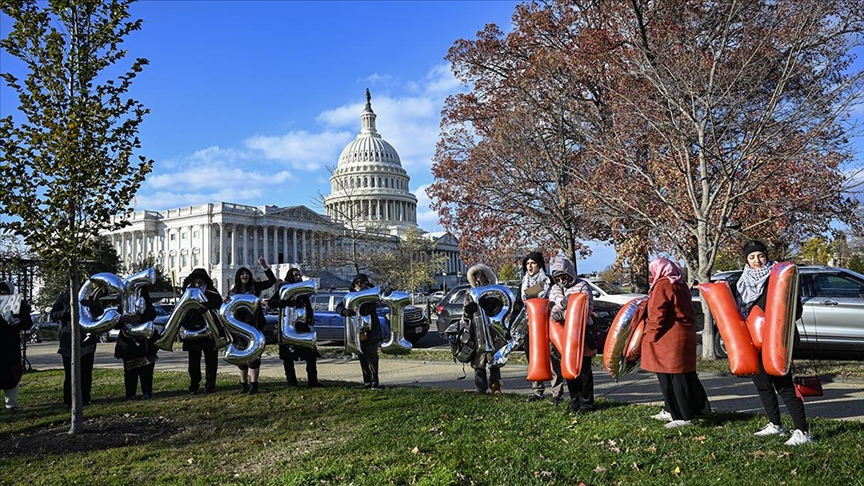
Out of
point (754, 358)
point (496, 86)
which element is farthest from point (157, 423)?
point (496, 86)

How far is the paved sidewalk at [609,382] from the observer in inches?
322

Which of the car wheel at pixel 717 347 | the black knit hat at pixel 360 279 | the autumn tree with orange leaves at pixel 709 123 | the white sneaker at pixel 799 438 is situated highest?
the autumn tree with orange leaves at pixel 709 123

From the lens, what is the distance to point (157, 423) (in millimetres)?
8461

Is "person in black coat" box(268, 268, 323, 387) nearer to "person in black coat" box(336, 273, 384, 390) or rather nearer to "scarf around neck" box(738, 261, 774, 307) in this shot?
"person in black coat" box(336, 273, 384, 390)

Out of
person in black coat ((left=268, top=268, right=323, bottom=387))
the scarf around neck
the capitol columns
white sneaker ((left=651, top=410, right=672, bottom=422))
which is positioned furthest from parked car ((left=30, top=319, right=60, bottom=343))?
the capitol columns

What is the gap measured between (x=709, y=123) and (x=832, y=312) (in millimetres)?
4503

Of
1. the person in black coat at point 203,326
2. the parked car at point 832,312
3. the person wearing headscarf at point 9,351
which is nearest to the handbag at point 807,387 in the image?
the parked car at point 832,312

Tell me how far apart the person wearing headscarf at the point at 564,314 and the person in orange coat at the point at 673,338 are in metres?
0.87

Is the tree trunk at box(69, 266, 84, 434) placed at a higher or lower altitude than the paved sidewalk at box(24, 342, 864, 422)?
higher

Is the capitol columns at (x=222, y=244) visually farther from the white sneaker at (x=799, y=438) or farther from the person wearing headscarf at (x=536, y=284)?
the white sneaker at (x=799, y=438)

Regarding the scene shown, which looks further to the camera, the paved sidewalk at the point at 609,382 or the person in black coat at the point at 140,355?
the person in black coat at the point at 140,355

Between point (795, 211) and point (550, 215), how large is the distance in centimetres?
735

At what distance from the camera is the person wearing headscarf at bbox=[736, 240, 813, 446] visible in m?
5.99

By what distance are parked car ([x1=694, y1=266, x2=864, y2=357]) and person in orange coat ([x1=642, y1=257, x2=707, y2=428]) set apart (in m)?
4.96
